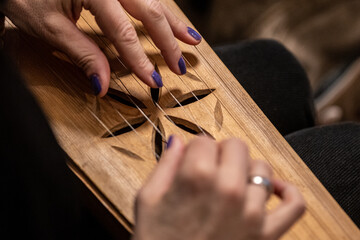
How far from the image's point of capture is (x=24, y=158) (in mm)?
545

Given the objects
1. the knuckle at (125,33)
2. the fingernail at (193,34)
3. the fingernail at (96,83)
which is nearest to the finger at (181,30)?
the fingernail at (193,34)

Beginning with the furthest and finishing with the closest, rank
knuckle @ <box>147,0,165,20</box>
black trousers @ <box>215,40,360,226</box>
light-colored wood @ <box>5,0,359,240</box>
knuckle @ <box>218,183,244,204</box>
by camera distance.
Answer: black trousers @ <box>215,40,360,226</box> → knuckle @ <box>147,0,165,20</box> → light-colored wood @ <box>5,0,359,240</box> → knuckle @ <box>218,183,244,204</box>

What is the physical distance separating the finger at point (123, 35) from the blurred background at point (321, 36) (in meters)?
1.32

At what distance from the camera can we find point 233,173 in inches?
19.1

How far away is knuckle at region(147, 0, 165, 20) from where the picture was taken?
2.82 ft

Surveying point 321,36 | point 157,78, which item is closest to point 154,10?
point 157,78

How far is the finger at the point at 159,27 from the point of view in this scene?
859 mm

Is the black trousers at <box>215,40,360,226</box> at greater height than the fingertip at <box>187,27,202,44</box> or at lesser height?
lesser

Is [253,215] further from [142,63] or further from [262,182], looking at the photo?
[142,63]

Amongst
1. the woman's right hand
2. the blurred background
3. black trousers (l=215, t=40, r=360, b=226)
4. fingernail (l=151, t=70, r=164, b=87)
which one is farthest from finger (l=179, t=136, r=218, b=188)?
the blurred background

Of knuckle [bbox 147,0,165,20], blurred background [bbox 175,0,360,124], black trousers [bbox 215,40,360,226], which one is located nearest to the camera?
knuckle [bbox 147,0,165,20]

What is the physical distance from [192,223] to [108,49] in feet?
1.77

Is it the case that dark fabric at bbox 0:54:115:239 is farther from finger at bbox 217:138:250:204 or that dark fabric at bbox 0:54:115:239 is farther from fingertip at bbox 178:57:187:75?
fingertip at bbox 178:57:187:75

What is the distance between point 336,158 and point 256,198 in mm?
584
